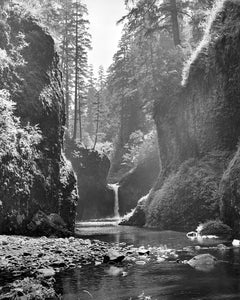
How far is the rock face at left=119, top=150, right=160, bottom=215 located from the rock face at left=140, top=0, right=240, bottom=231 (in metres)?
13.2

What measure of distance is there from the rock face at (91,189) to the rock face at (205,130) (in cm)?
1763

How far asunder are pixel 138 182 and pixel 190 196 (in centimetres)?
2059

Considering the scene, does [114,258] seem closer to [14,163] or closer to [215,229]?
[14,163]

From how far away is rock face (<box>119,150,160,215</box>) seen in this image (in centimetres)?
4584

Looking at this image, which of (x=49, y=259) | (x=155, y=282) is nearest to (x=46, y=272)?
(x=49, y=259)

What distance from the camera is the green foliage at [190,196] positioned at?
2588 centimetres

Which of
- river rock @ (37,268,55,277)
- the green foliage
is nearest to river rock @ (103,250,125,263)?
river rock @ (37,268,55,277)

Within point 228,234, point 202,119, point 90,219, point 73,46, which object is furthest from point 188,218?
point 73,46

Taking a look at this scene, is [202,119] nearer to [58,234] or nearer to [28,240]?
[58,234]

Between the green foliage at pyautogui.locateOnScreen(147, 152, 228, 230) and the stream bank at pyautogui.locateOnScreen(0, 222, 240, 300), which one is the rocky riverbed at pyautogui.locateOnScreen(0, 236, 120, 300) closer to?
the stream bank at pyautogui.locateOnScreen(0, 222, 240, 300)

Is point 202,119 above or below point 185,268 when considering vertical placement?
above

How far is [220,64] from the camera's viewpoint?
27750mm

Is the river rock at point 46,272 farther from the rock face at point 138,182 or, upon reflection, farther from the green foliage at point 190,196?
the rock face at point 138,182

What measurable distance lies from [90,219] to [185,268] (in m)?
36.1
